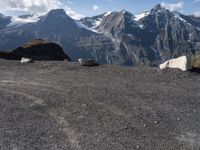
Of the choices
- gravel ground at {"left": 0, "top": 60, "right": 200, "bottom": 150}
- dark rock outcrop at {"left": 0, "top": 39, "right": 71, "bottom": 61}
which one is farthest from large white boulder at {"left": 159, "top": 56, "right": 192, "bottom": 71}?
dark rock outcrop at {"left": 0, "top": 39, "right": 71, "bottom": 61}

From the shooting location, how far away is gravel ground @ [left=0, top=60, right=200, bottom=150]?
672 inches

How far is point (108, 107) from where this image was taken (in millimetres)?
22016

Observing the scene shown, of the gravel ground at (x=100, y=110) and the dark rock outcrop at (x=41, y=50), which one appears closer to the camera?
the gravel ground at (x=100, y=110)

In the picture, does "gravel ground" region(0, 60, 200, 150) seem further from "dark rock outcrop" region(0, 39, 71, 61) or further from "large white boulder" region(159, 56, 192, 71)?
"dark rock outcrop" region(0, 39, 71, 61)

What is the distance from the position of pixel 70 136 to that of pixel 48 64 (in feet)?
64.5

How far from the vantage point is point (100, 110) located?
843 inches

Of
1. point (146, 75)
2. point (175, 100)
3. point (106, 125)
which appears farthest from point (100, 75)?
point (106, 125)

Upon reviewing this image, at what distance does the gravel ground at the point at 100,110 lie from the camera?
56.0ft

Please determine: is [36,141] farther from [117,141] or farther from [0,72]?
[0,72]

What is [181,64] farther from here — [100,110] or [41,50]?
[41,50]

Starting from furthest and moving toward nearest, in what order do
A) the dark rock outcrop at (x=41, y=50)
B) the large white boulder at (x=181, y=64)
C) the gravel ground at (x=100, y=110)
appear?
1. the dark rock outcrop at (x=41, y=50)
2. the large white boulder at (x=181, y=64)
3. the gravel ground at (x=100, y=110)

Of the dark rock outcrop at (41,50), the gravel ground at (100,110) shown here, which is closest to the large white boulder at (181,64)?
the gravel ground at (100,110)

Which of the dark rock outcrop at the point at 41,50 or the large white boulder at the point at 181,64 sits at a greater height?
the dark rock outcrop at the point at 41,50

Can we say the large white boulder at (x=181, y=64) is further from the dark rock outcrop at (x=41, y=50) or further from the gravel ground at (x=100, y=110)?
the dark rock outcrop at (x=41, y=50)
